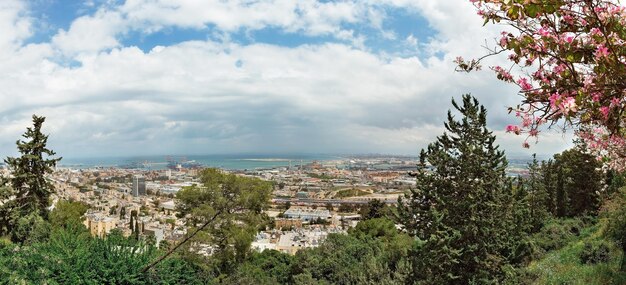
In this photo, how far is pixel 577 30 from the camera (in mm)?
2135

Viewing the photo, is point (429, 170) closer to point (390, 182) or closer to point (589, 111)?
point (589, 111)

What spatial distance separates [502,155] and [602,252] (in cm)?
265

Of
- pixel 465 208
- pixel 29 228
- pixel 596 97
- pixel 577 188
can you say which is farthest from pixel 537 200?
pixel 596 97

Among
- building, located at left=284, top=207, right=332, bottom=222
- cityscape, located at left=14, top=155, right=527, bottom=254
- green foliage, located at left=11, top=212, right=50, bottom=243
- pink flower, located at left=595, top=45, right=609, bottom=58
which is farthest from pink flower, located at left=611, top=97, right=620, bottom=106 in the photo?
building, located at left=284, top=207, right=332, bottom=222

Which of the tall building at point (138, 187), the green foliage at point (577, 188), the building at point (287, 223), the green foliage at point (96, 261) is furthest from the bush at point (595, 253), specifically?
the tall building at point (138, 187)

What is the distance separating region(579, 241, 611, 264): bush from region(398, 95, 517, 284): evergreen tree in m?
1.45

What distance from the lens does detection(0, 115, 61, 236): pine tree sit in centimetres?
1459

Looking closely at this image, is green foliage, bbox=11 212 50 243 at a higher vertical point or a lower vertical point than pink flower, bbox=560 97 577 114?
lower

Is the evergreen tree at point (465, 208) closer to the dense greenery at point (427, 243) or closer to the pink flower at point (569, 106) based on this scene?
the dense greenery at point (427, 243)

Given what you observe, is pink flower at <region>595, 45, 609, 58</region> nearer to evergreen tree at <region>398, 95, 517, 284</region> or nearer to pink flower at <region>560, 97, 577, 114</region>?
pink flower at <region>560, 97, 577, 114</region>

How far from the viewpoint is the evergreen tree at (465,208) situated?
29.0 feet

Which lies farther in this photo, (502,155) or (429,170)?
(429,170)

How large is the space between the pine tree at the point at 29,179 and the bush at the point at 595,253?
15587 millimetres

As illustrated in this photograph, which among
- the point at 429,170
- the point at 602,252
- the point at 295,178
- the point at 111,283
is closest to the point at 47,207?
the point at 111,283
